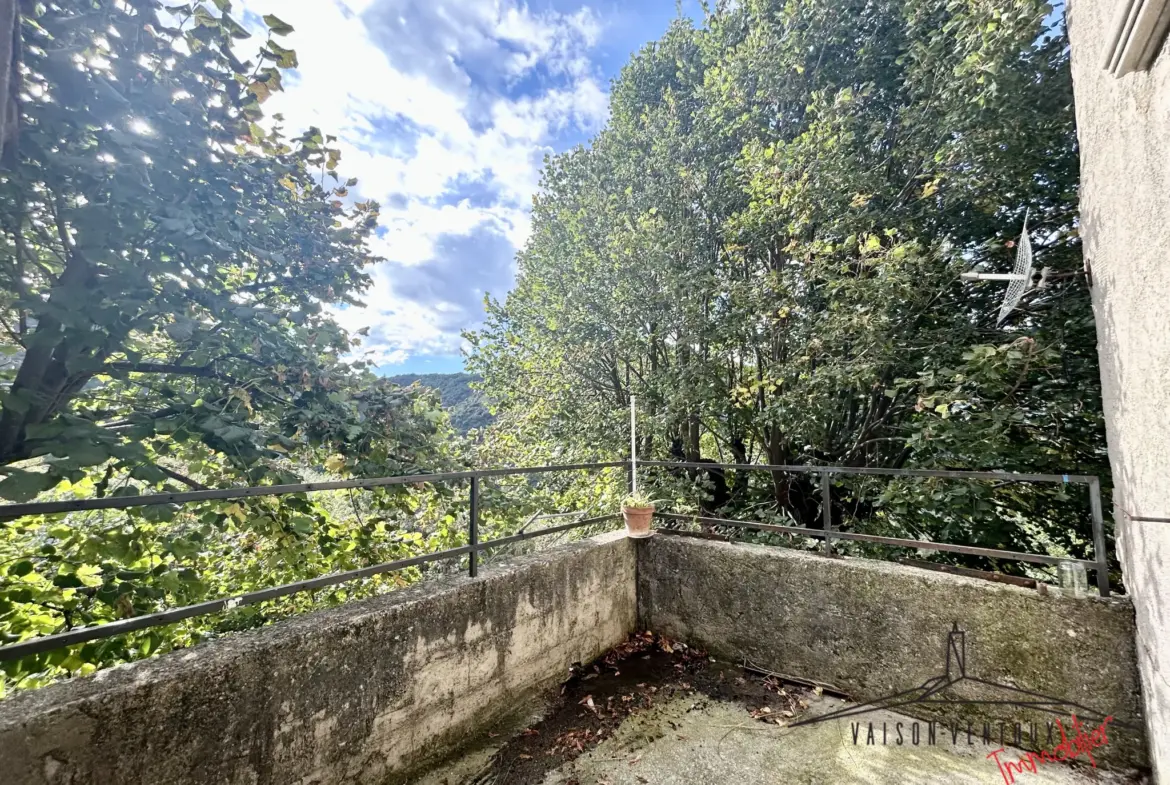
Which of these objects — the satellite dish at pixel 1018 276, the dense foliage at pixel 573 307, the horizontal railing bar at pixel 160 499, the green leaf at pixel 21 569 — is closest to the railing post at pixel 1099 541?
the satellite dish at pixel 1018 276

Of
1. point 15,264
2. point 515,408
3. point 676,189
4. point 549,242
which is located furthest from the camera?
point 515,408

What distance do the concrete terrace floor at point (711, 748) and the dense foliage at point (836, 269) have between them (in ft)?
6.58

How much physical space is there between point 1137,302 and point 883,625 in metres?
1.74

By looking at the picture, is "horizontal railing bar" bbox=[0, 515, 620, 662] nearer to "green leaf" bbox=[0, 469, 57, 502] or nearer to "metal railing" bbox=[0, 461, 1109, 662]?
"metal railing" bbox=[0, 461, 1109, 662]

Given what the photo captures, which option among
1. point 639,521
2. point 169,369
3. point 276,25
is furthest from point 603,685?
point 276,25

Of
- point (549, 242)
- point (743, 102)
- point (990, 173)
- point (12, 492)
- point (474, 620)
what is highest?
point (743, 102)

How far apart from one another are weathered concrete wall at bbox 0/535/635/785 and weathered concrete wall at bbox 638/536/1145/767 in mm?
779

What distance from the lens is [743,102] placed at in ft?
16.9

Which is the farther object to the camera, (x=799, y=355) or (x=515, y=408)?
(x=515, y=408)

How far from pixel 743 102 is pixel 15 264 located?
588 cm

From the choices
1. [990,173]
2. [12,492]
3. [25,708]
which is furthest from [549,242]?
[25,708]

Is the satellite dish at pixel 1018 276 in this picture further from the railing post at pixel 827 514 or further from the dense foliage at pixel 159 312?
the dense foliage at pixel 159 312

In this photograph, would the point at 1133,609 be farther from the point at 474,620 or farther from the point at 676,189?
the point at 676,189

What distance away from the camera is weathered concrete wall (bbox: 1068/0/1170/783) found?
143 cm
